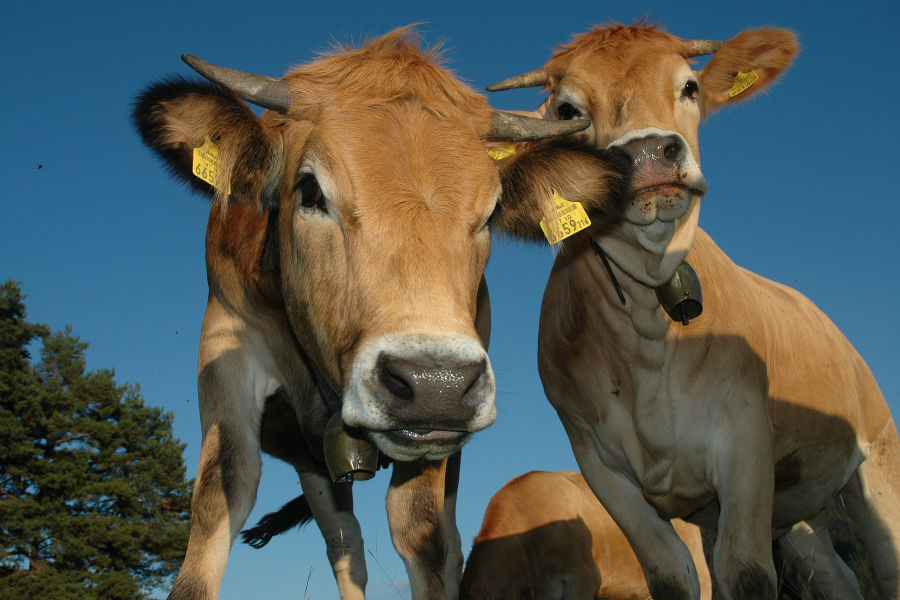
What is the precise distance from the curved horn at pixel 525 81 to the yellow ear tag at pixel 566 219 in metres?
1.42

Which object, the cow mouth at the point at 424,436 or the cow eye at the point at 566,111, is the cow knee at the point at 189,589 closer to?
the cow mouth at the point at 424,436

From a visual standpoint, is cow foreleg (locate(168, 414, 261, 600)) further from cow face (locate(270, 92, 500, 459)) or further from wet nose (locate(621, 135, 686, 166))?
wet nose (locate(621, 135, 686, 166))

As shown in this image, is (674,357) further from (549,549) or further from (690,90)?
(549,549)

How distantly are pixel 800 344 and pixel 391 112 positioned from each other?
3479 millimetres

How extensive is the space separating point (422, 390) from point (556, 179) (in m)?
1.93

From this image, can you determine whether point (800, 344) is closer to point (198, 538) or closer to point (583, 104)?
point (583, 104)

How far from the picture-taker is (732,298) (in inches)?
193

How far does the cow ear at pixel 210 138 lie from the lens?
137 inches

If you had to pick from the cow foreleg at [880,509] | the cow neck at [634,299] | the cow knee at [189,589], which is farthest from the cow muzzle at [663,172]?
the cow foreleg at [880,509]

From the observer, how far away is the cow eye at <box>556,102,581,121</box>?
475 cm

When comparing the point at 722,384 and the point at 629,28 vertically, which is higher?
the point at 629,28

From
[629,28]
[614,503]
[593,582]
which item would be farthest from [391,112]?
[593,582]

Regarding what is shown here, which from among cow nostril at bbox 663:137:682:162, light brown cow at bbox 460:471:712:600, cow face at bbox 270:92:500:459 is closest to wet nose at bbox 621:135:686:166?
cow nostril at bbox 663:137:682:162

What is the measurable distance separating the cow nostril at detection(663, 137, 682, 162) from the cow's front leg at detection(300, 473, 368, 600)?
2.84 metres
